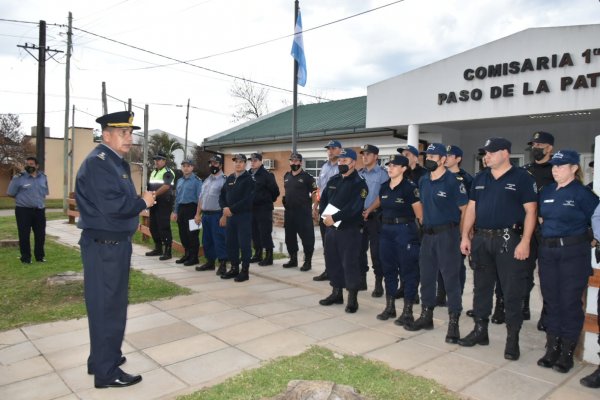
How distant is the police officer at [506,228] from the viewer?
388 cm

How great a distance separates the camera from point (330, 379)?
11.1ft

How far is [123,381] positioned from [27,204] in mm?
6132

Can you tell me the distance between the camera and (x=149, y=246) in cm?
1020

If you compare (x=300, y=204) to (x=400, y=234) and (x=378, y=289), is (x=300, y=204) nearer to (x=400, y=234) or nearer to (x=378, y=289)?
(x=378, y=289)

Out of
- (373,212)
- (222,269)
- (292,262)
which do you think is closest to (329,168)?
(373,212)

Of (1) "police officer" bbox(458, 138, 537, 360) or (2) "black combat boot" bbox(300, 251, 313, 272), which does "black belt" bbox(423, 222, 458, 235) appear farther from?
(2) "black combat boot" bbox(300, 251, 313, 272)

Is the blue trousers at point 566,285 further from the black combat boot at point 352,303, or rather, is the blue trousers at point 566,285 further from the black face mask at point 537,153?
the black combat boot at point 352,303

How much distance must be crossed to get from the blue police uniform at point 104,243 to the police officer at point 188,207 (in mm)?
4476

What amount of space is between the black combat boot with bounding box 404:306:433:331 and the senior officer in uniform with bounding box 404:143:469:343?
28 cm

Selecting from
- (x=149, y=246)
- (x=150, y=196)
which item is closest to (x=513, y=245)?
(x=150, y=196)

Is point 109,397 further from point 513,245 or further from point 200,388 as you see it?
point 513,245

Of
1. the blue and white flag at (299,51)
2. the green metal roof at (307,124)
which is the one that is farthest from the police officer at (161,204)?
the green metal roof at (307,124)

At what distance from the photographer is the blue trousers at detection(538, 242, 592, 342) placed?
3666 mm

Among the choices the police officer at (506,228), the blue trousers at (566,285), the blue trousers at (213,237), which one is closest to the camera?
the blue trousers at (566,285)
